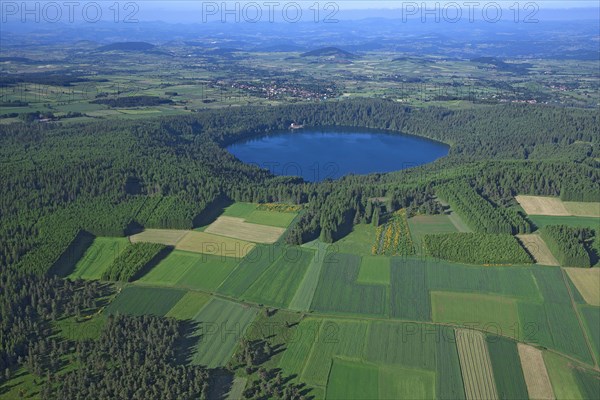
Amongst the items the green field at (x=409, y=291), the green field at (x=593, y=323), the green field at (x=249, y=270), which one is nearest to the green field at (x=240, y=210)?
the green field at (x=249, y=270)

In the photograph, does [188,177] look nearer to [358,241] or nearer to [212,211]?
[212,211]

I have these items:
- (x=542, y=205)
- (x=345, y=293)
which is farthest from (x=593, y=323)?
(x=542, y=205)

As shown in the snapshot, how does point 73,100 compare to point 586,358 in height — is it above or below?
above

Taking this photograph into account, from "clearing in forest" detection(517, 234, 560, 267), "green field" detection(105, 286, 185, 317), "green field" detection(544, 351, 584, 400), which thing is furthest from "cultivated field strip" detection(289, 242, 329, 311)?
"clearing in forest" detection(517, 234, 560, 267)

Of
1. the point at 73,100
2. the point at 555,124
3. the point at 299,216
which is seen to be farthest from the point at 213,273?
the point at 73,100

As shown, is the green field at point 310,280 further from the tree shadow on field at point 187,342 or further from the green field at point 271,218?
the tree shadow on field at point 187,342

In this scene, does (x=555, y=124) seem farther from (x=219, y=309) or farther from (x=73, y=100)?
(x=73, y=100)

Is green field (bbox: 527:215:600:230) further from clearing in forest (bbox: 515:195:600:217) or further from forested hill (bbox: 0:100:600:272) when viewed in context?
forested hill (bbox: 0:100:600:272)
